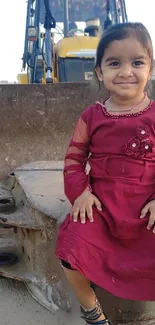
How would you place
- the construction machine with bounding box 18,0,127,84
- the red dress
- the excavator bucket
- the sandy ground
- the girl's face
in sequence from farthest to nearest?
the construction machine with bounding box 18,0,127,84 → the excavator bucket → the sandy ground → the girl's face → the red dress

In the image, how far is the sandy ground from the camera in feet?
4.87

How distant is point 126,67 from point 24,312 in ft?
2.86

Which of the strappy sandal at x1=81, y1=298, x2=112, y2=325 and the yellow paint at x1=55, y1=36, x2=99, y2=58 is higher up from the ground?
the yellow paint at x1=55, y1=36, x2=99, y2=58

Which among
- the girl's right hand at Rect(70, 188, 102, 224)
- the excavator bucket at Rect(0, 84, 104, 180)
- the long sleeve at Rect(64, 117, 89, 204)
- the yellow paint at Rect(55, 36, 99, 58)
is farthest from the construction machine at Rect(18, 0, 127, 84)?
the girl's right hand at Rect(70, 188, 102, 224)

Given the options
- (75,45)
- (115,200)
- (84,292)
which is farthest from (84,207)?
(75,45)

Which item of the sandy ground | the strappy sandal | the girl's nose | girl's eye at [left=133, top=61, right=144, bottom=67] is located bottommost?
the sandy ground

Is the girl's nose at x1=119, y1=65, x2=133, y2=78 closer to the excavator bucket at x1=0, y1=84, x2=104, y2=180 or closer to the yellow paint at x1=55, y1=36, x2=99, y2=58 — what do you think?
the excavator bucket at x1=0, y1=84, x2=104, y2=180

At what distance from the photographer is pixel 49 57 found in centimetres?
439

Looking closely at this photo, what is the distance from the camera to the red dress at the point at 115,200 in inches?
49.6

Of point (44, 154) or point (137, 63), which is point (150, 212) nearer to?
point (137, 63)

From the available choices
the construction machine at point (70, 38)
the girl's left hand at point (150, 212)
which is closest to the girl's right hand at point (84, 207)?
the girl's left hand at point (150, 212)

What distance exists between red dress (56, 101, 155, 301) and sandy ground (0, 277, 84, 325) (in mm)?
282

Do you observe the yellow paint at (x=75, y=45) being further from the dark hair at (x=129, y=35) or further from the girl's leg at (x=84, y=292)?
the girl's leg at (x=84, y=292)

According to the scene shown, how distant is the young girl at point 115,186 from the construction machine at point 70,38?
3.19 m
